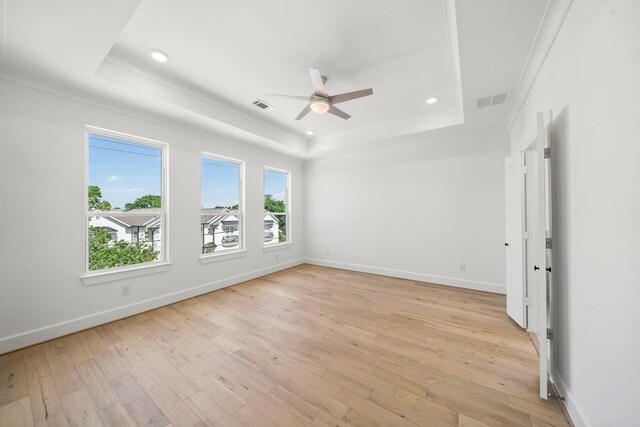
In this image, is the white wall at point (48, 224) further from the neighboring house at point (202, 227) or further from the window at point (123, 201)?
the neighboring house at point (202, 227)

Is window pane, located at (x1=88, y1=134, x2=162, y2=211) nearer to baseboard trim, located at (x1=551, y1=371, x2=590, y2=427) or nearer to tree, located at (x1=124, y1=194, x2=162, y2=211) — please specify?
tree, located at (x1=124, y1=194, x2=162, y2=211)

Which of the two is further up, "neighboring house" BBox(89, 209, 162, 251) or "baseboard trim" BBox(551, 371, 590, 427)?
"neighboring house" BBox(89, 209, 162, 251)

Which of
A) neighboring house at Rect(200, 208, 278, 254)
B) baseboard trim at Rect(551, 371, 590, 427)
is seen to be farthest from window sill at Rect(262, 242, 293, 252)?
baseboard trim at Rect(551, 371, 590, 427)

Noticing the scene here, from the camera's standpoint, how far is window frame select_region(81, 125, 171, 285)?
8.94ft

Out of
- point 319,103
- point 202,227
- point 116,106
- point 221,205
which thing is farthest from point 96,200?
point 319,103

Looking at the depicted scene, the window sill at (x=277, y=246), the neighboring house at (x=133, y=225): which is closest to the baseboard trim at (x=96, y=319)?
the neighboring house at (x=133, y=225)

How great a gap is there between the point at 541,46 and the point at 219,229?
4.76 metres

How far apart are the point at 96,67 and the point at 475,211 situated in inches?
213

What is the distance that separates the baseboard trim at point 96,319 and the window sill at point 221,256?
391 mm

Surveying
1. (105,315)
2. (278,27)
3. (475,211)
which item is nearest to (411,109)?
(475,211)

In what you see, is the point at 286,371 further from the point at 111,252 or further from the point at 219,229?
the point at 219,229

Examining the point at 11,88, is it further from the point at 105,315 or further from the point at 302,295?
the point at 302,295

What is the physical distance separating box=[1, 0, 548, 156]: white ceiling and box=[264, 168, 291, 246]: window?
6.36 feet

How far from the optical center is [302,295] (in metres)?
3.76
